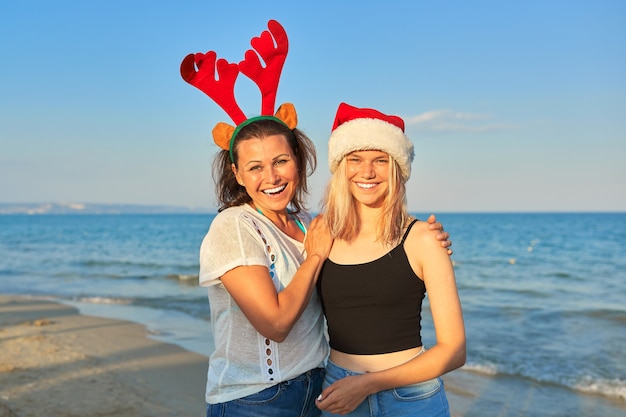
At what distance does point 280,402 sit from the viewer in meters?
2.52

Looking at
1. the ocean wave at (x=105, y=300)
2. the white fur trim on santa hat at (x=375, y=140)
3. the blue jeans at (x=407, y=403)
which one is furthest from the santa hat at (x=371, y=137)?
the ocean wave at (x=105, y=300)

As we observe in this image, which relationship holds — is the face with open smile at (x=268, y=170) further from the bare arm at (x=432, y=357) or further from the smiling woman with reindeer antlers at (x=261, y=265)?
the bare arm at (x=432, y=357)

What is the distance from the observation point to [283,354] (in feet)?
8.37

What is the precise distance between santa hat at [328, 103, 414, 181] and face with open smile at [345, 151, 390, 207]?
0.04 m

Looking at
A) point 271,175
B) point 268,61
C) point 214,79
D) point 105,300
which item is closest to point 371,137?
point 271,175

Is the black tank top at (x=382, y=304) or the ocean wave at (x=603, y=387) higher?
the black tank top at (x=382, y=304)

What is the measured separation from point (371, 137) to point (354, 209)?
1.10 feet

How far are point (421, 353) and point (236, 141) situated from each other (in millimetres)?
1241

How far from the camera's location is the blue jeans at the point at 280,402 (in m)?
2.49

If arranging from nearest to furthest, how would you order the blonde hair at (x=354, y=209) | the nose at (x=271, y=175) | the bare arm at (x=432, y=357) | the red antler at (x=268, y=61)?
the bare arm at (x=432, y=357) → the blonde hair at (x=354, y=209) → the nose at (x=271, y=175) → the red antler at (x=268, y=61)

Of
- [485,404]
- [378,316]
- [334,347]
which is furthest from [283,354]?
[485,404]

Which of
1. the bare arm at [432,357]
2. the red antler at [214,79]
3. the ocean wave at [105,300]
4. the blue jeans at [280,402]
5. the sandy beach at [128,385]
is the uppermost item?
the red antler at [214,79]

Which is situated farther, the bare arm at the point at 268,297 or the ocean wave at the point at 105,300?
the ocean wave at the point at 105,300

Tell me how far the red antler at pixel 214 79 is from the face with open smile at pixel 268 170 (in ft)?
0.83
